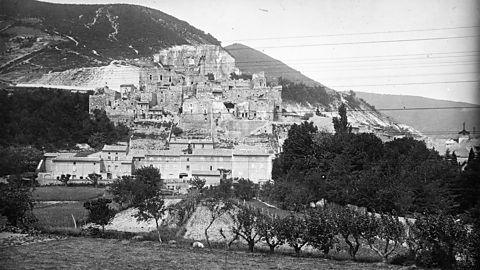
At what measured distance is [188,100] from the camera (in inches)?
2564

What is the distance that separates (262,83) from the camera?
265ft

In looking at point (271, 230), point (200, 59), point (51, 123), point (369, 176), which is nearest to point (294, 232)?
point (271, 230)

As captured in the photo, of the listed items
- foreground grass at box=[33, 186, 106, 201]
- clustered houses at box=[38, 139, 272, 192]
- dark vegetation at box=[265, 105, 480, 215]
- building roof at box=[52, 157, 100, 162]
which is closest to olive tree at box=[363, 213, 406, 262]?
dark vegetation at box=[265, 105, 480, 215]

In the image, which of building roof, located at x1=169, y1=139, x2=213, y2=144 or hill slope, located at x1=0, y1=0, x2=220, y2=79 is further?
hill slope, located at x1=0, y1=0, x2=220, y2=79

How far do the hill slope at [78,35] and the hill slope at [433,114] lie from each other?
160 feet

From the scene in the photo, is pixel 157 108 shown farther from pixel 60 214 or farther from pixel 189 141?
pixel 60 214

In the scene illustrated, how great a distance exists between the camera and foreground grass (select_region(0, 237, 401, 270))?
15.7m

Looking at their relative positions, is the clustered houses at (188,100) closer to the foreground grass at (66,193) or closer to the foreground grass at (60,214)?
the foreground grass at (66,193)

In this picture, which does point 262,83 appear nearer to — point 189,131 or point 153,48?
point 189,131

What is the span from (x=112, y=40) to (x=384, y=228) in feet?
340

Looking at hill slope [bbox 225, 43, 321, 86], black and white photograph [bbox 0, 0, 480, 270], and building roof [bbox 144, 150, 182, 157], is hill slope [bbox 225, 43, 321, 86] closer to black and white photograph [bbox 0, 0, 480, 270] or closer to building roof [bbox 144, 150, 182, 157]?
black and white photograph [bbox 0, 0, 480, 270]

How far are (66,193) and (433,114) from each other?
131 ft

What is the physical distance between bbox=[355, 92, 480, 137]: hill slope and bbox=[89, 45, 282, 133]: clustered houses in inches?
630

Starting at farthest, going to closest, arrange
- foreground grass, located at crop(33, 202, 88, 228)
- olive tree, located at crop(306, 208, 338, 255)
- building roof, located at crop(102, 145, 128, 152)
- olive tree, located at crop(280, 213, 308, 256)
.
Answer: building roof, located at crop(102, 145, 128, 152) → foreground grass, located at crop(33, 202, 88, 228) → olive tree, located at crop(280, 213, 308, 256) → olive tree, located at crop(306, 208, 338, 255)
